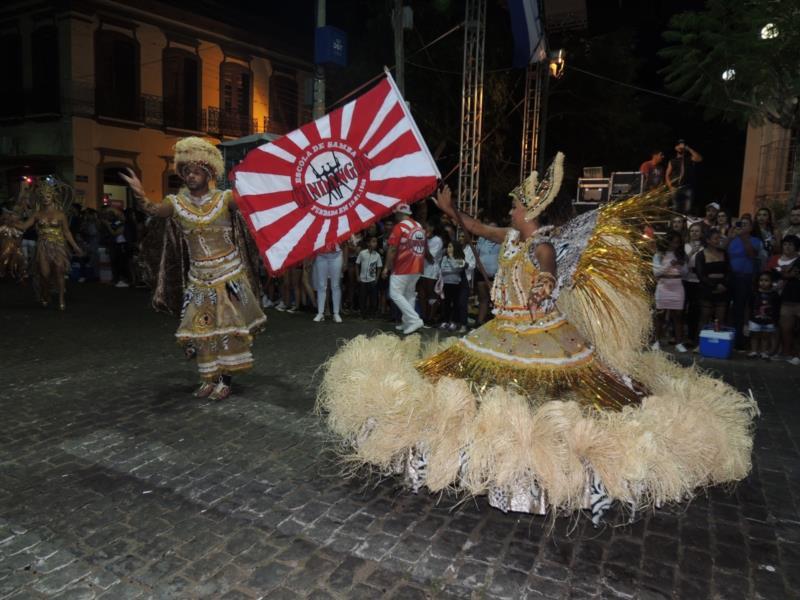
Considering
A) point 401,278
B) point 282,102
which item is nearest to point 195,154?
point 401,278

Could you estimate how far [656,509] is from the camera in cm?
316

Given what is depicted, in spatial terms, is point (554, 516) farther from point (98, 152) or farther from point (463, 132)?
point (98, 152)

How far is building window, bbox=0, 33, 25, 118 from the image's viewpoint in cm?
2208

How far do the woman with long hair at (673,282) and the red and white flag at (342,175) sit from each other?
539 centimetres

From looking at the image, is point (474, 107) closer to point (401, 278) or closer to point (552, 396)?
point (401, 278)

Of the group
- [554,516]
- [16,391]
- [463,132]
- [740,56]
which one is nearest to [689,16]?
[740,56]

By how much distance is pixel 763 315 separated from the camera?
7312 millimetres

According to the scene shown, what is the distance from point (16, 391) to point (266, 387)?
2.18m

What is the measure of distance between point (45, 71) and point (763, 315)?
955 inches

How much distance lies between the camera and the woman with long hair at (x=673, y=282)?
25.9ft

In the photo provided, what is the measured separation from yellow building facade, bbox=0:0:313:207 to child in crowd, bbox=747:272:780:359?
16.7 metres

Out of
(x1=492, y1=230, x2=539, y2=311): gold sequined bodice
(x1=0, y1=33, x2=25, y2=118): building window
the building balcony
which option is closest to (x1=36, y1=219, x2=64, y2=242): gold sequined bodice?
(x1=492, y1=230, x2=539, y2=311): gold sequined bodice

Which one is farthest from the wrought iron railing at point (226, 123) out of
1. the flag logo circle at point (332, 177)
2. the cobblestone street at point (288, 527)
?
the flag logo circle at point (332, 177)

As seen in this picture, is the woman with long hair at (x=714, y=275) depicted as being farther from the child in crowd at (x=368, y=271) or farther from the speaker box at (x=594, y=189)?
the speaker box at (x=594, y=189)
